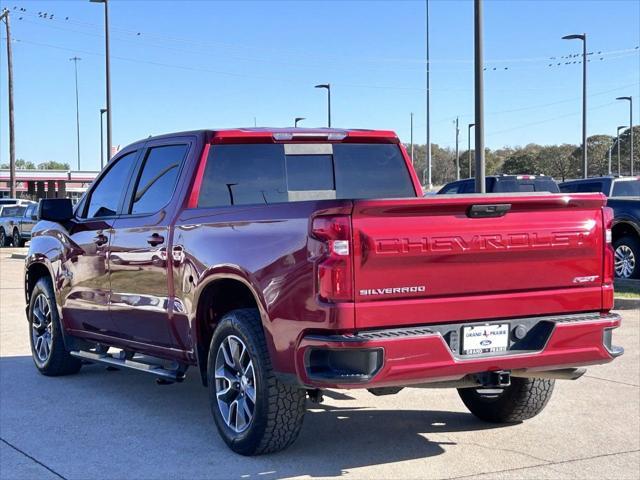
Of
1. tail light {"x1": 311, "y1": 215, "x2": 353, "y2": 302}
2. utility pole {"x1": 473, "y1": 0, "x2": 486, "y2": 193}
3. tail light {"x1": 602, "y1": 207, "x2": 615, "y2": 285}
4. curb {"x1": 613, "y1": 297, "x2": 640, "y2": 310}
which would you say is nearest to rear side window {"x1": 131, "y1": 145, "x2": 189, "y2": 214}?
tail light {"x1": 311, "y1": 215, "x2": 353, "y2": 302}

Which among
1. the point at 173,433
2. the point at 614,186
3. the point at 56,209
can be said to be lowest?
the point at 173,433

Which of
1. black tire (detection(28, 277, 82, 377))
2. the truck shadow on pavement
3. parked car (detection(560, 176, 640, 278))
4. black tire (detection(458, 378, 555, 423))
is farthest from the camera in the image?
parked car (detection(560, 176, 640, 278))

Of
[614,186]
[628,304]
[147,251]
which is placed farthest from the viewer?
[614,186]

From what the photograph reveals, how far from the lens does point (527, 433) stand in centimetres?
618

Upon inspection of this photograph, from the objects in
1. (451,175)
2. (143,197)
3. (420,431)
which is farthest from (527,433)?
(451,175)

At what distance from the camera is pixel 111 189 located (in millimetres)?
7578

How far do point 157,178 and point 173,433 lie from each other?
193 cm

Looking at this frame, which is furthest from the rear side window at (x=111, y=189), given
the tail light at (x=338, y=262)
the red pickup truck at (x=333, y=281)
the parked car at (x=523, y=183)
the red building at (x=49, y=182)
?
the red building at (x=49, y=182)

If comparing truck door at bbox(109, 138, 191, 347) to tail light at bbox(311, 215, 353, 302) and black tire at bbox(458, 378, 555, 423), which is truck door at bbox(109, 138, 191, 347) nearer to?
tail light at bbox(311, 215, 353, 302)

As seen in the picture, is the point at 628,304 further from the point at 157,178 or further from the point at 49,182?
the point at 49,182

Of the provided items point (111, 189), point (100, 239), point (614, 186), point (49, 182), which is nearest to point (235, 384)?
point (100, 239)

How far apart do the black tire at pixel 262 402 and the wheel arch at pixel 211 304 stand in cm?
23

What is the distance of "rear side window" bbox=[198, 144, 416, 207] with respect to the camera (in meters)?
6.43

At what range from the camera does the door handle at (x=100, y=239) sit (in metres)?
7.20
